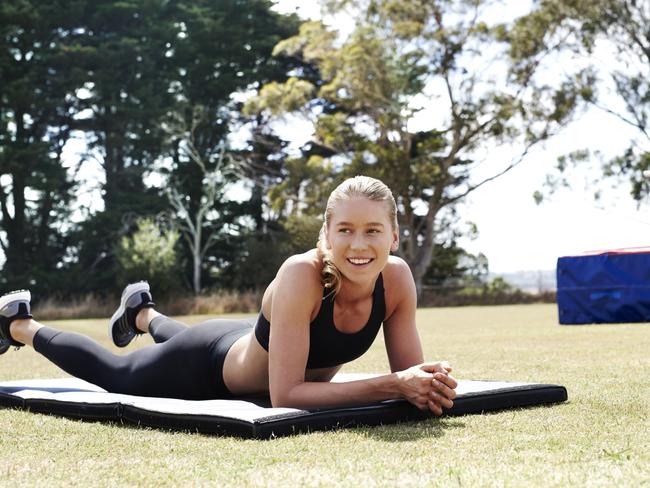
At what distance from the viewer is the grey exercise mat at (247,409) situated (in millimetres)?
2664

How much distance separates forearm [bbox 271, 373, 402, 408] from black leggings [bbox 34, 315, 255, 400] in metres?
0.48

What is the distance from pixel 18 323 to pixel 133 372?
2.76 ft

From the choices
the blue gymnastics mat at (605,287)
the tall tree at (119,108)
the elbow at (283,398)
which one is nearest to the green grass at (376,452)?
the elbow at (283,398)

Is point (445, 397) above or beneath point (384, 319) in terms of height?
beneath

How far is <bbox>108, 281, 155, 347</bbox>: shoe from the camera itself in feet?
14.2

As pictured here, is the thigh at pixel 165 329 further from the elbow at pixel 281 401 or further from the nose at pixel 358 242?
the nose at pixel 358 242

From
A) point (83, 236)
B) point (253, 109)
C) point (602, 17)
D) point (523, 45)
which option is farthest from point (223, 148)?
point (602, 17)

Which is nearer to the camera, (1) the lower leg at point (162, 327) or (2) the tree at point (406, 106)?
(1) the lower leg at point (162, 327)

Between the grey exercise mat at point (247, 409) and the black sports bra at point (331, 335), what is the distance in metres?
0.24

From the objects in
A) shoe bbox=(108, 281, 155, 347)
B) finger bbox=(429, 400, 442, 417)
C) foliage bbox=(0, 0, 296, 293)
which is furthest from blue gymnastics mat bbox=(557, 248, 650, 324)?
foliage bbox=(0, 0, 296, 293)

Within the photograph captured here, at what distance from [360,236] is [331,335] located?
1.46 ft

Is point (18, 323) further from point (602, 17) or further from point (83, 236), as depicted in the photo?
point (83, 236)

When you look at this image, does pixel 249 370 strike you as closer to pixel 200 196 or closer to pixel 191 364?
pixel 191 364

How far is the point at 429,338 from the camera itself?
9375 millimetres
